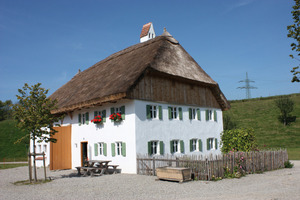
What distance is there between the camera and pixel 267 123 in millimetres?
49125

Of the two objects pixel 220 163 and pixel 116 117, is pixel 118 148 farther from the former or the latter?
pixel 220 163

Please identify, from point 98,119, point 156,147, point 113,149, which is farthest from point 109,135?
point 156,147

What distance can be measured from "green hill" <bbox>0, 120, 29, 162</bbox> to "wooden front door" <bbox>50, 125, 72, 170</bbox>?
19732mm

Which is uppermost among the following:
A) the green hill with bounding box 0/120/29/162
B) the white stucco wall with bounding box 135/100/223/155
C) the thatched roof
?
the thatched roof

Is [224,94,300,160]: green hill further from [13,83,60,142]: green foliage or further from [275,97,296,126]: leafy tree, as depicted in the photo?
[13,83,60,142]: green foliage

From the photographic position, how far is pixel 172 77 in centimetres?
1877

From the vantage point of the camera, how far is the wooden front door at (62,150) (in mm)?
20234

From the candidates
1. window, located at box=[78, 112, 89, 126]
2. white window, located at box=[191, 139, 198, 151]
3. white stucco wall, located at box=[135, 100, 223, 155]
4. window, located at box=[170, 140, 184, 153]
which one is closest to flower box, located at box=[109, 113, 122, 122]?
white stucco wall, located at box=[135, 100, 223, 155]

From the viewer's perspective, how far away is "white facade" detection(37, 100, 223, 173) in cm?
1639

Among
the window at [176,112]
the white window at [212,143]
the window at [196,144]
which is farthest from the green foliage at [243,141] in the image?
the window at [176,112]

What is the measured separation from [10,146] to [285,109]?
150 ft

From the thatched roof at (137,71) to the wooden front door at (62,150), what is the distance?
1.65 m

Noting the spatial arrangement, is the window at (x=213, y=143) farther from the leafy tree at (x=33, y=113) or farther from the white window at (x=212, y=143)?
the leafy tree at (x=33, y=113)

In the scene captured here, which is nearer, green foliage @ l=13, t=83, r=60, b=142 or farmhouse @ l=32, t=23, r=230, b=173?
green foliage @ l=13, t=83, r=60, b=142
